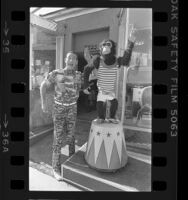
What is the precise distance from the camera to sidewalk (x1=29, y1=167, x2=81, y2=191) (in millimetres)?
1549

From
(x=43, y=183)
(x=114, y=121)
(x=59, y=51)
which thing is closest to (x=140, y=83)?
(x=114, y=121)

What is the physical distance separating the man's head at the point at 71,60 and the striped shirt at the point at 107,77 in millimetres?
183

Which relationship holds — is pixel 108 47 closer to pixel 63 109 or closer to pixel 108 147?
pixel 63 109

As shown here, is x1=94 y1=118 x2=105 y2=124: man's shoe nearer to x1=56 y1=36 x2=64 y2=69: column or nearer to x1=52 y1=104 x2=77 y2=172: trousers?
x1=52 y1=104 x2=77 y2=172: trousers

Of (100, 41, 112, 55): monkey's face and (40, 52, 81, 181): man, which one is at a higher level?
(100, 41, 112, 55): monkey's face

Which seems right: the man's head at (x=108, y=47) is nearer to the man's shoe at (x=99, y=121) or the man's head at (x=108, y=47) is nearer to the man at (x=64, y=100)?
the man at (x=64, y=100)

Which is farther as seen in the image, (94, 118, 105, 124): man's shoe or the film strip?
(94, 118, 105, 124): man's shoe

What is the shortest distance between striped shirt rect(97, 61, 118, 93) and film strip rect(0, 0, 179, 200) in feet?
0.92

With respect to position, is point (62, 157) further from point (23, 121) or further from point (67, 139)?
point (23, 121)

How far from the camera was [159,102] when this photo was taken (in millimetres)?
1475

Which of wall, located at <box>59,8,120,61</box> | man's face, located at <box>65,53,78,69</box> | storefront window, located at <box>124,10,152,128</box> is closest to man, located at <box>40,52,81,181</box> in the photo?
man's face, located at <box>65,53,78,69</box>

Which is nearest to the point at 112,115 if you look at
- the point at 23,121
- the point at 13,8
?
the point at 23,121

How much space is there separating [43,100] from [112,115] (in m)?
0.52

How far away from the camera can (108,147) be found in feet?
5.12
